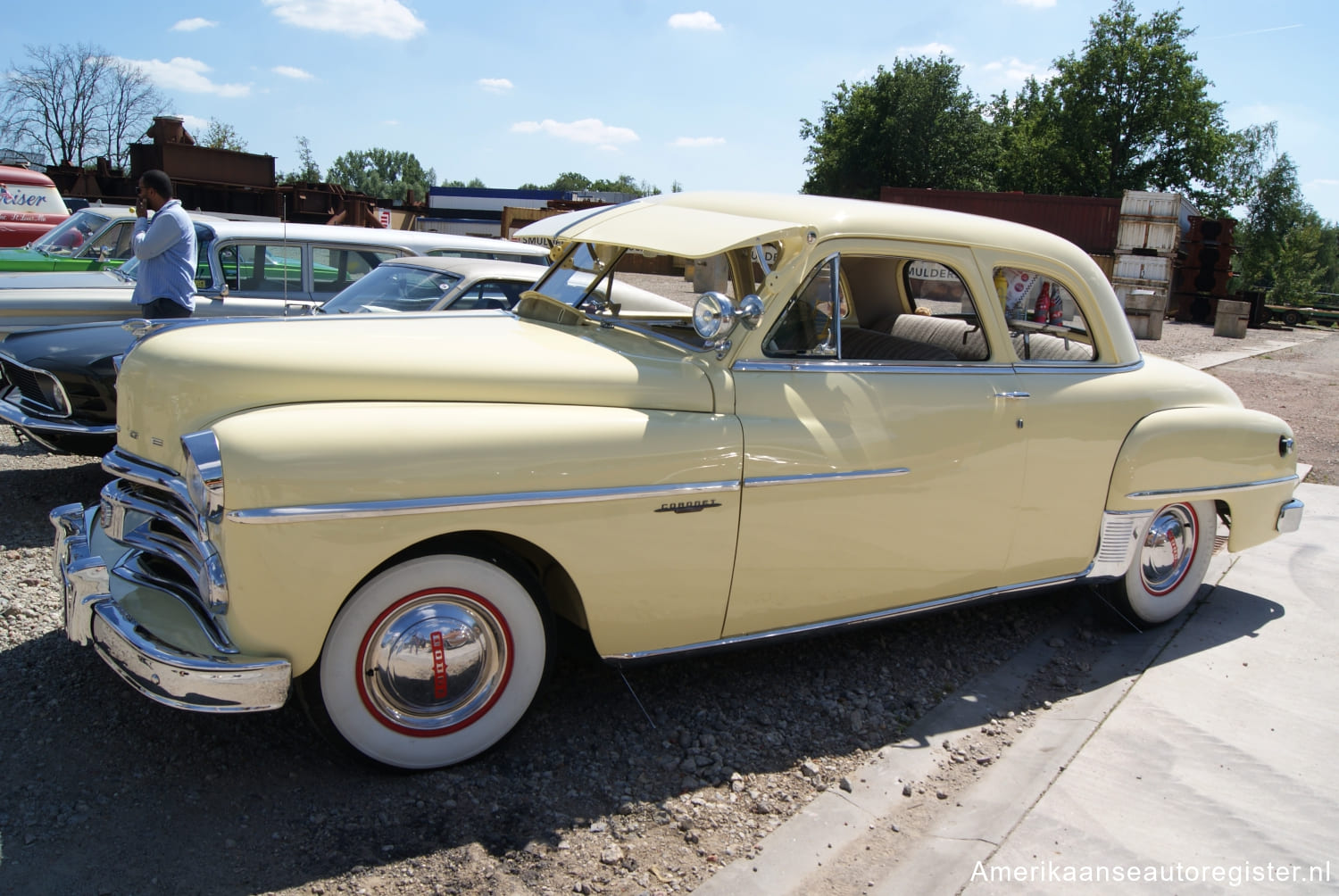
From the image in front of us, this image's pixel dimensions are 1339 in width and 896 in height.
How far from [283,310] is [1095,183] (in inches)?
1926

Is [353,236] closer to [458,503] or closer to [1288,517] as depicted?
[458,503]

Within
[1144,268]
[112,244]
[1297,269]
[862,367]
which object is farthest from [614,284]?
[1297,269]

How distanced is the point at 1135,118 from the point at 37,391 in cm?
5272

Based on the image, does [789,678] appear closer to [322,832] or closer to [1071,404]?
[1071,404]

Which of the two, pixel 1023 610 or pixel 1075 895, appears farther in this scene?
pixel 1023 610

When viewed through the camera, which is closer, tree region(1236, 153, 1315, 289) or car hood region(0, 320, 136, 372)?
car hood region(0, 320, 136, 372)

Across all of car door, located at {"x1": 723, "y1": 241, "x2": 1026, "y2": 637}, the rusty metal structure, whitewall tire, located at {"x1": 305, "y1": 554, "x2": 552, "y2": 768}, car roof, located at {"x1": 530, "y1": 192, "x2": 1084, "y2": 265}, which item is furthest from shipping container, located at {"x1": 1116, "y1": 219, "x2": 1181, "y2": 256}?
whitewall tire, located at {"x1": 305, "y1": 554, "x2": 552, "y2": 768}

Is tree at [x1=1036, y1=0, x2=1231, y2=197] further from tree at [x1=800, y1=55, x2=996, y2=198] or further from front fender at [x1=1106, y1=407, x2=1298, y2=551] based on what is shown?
front fender at [x1=1106, y1=407, x2=1298, y2=551]

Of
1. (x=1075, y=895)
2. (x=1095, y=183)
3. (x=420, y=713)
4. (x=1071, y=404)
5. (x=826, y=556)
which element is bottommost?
(x=1075, y=895)

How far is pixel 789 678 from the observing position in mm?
3654

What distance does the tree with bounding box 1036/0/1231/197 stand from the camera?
4659 centimetres

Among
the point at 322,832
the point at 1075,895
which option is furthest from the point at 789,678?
the point at 322,832

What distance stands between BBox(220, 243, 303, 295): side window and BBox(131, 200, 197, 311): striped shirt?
2.48 feet

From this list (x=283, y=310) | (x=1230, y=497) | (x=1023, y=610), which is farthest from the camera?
(x=283, y=310)
